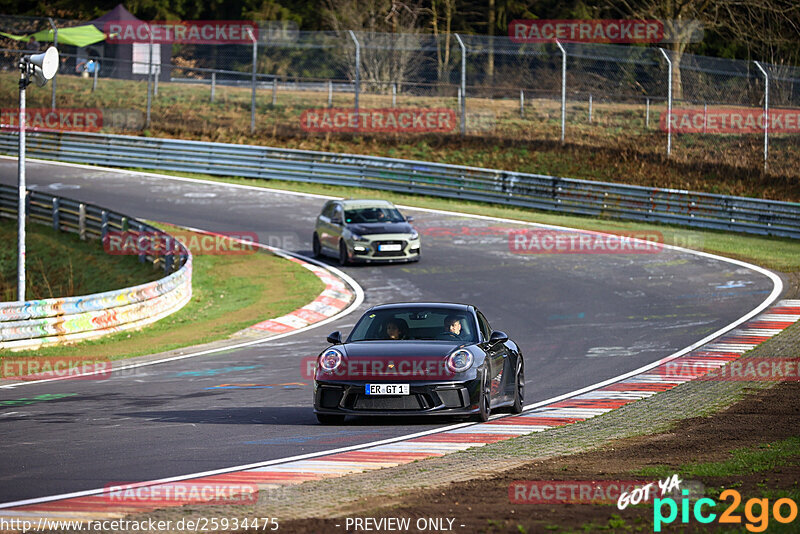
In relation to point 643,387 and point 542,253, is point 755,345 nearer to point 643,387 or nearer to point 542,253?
point 643,387

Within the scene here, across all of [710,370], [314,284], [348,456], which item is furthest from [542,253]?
[348,456]

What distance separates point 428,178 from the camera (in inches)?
1423

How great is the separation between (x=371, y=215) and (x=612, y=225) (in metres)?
8.34

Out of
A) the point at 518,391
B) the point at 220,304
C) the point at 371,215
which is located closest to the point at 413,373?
the point at 518,391

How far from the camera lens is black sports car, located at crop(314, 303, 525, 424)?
35.4 feet

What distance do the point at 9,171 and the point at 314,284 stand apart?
1899cm

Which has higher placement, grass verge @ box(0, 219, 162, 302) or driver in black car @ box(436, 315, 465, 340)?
driver in black car @ box(436, 315, 465, 340)

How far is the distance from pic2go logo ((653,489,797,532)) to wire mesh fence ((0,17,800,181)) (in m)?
26.6

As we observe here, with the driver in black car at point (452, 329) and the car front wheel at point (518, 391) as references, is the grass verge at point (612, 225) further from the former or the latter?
the driver in black car at point (452, 329)

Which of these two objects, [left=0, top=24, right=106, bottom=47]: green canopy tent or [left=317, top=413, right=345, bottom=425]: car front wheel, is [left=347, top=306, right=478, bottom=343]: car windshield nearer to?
[left=317, top=413, right=345, bottom=425]: car front wheel

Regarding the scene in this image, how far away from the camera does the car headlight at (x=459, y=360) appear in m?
10.9

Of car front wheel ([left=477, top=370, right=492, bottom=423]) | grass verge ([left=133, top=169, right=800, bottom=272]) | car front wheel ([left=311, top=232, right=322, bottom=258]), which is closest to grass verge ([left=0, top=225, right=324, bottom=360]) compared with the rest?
car front wheel ([left=311, top=232, right=322, bottom=258])

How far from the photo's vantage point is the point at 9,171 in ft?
126

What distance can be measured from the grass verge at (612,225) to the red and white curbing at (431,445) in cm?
1019
